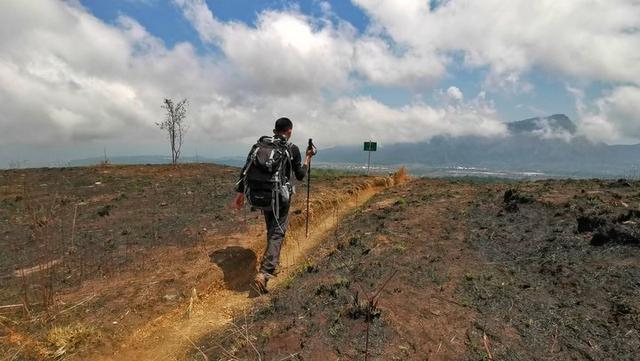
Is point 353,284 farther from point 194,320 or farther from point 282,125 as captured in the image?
point 282,125

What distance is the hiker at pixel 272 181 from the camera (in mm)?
9531

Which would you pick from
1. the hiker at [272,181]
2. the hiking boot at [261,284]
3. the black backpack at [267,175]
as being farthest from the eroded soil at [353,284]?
the black backpack at [267,175]

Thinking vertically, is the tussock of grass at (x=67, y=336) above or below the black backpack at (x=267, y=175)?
below

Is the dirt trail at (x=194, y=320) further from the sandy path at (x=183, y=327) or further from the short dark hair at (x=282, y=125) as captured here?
the short dark hair at (x=282, y=125)

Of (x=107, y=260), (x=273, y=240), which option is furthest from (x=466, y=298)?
(x=107, y=260)

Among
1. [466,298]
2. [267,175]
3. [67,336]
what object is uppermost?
[267,175]

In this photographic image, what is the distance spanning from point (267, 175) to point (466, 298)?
476 cm

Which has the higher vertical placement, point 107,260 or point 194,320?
point 107,260

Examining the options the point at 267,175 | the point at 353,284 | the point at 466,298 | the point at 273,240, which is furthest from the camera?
the point at 273,240

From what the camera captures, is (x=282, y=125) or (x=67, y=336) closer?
(x=67, y=336)

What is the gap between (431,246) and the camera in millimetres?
10398

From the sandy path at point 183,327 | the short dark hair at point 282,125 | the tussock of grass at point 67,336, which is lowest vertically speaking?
the sandy path at point 183,327

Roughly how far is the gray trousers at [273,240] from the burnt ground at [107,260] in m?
0.94

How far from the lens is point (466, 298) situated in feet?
23.7
